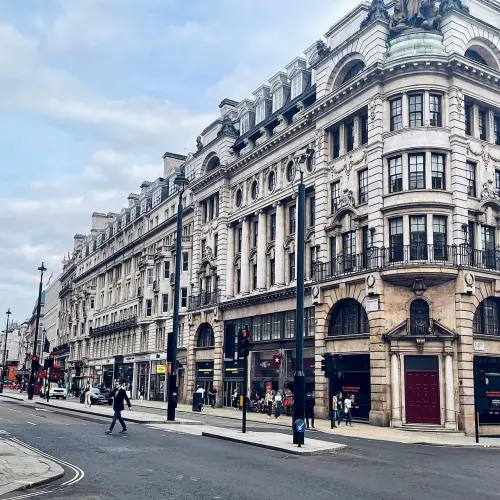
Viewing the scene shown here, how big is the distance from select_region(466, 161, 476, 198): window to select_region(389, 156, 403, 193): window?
138 inches

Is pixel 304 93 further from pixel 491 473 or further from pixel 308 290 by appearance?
pixel 491 473

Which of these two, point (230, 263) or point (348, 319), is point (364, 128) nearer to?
point (348, 319)

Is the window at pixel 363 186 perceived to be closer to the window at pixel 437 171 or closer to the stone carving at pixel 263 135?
the window at pixel 437 171

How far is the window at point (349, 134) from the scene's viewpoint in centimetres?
3766

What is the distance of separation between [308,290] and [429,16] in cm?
1684

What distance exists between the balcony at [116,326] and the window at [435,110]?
43823 millimetres

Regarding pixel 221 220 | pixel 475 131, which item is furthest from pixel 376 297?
pixel 221 220

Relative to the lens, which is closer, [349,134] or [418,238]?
[418,238]

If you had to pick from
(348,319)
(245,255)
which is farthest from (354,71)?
(245,255)

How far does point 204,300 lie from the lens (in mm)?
52625

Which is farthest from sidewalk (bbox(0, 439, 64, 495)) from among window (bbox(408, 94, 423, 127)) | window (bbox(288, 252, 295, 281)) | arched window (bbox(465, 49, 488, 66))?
arched window (bbox(465, 49, 488, 66))

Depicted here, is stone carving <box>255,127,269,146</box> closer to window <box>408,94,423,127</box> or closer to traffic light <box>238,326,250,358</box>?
window <box>408,94,423,127</box>

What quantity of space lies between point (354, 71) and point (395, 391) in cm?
1889

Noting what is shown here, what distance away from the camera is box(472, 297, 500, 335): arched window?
32531 millimetres
